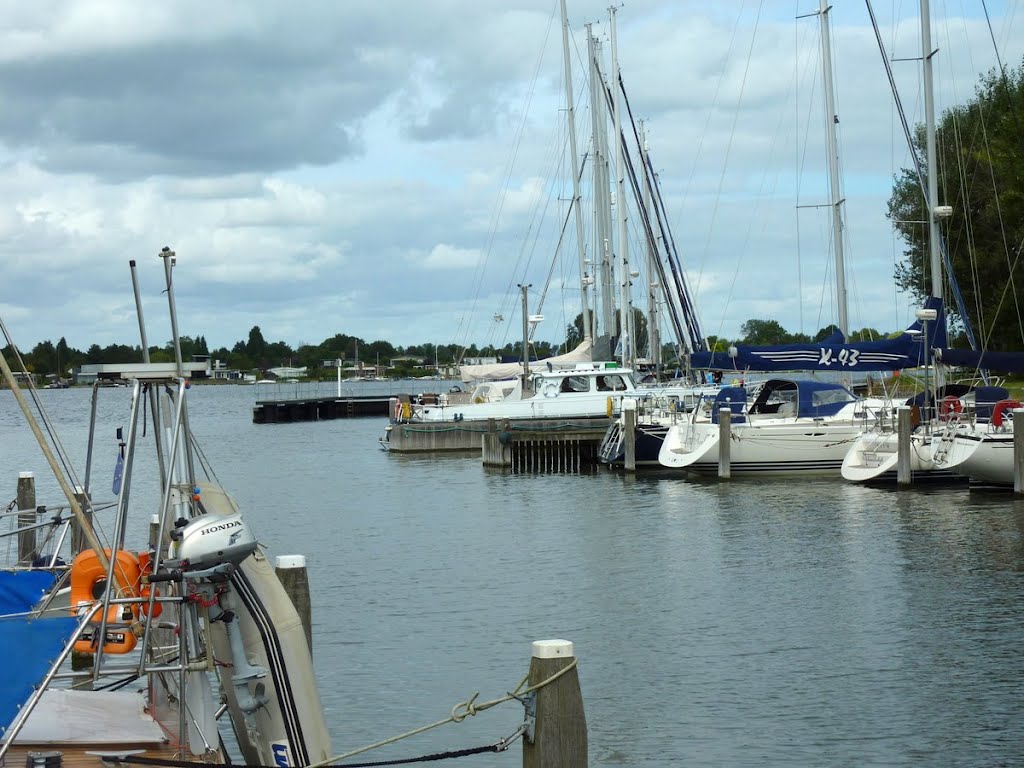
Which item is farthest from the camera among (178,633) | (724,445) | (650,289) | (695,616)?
(650,289)

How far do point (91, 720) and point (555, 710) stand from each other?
4110 mm

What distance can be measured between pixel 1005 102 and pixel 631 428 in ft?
111

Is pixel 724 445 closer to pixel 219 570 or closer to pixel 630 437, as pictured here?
pixel 630 437

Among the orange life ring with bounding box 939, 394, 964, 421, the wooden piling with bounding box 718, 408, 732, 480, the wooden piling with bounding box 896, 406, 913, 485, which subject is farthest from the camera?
the wooden piling with bounding box 718, 408, 732, 480

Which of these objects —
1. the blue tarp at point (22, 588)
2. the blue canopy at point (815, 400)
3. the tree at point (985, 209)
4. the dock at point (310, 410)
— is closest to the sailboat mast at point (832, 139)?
the blue canopy at point (815, 400)

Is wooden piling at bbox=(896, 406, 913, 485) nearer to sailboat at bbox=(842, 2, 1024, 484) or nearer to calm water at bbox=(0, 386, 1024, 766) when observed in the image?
sailboat at bbox=(842, 2, 1024, 484)

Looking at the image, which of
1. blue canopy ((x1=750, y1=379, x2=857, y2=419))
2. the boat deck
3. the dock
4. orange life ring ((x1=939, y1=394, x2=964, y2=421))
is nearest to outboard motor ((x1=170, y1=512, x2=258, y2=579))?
the boat deck

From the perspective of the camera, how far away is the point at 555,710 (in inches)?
310

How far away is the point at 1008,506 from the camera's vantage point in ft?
94.8

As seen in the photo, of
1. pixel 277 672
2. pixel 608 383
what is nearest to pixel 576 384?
pixel 608 383

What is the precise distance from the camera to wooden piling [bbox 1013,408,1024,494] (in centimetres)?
2873

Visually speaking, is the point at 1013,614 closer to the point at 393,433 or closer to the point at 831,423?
the point at 831,423

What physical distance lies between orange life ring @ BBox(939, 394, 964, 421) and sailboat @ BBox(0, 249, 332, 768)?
26.2m

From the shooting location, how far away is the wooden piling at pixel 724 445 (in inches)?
1421
